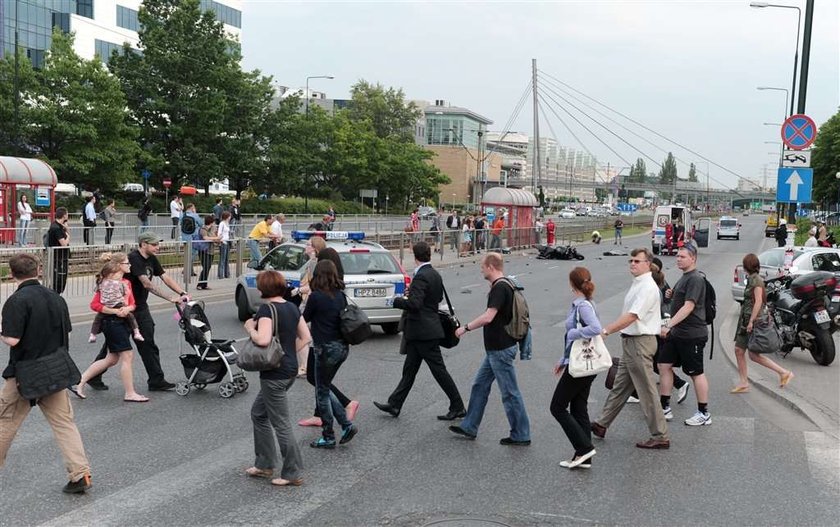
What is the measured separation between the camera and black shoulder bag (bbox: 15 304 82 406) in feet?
19.5

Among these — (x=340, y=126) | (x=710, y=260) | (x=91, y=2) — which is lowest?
(x=710, y=260)

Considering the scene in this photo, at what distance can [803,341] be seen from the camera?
1205cm

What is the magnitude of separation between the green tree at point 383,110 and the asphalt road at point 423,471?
103m

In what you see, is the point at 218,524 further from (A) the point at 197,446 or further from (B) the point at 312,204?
(B) the point at 312,204

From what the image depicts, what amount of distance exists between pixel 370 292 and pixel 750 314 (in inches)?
232

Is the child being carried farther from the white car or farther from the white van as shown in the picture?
the white car

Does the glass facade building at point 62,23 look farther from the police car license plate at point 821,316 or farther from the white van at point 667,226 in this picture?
the police car license plate at point 821,316

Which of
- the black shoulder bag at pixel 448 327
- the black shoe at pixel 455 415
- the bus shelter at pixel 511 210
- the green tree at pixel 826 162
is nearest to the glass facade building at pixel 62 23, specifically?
the bus shelter at pixel 511 210

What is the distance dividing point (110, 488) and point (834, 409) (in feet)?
23.6

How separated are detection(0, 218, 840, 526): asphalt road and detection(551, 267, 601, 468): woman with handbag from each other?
0.64 feet

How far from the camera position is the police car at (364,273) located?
1370cm

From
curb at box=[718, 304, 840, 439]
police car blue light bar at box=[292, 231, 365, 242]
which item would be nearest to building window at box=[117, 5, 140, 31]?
police car blue light bar at box=[292, 231, 365, 242]

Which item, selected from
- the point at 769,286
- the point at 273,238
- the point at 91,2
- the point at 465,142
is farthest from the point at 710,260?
the point at 465,142

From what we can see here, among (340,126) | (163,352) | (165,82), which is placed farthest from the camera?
(340,126)
